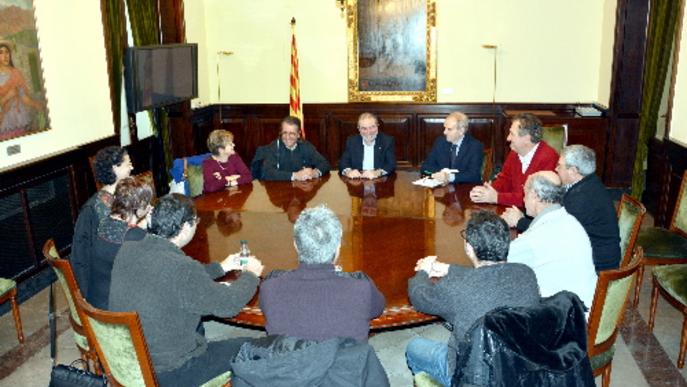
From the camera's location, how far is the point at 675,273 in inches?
157

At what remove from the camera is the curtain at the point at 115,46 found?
20.5ft

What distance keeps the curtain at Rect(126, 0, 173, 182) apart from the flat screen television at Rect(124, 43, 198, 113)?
28cm

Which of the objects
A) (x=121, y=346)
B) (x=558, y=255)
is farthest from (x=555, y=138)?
Result: (x=121, y=346)

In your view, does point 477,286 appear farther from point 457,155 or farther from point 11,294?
point 11,294

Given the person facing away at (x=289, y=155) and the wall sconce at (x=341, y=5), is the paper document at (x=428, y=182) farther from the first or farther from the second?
the wall sconce at (x=341, y=5)

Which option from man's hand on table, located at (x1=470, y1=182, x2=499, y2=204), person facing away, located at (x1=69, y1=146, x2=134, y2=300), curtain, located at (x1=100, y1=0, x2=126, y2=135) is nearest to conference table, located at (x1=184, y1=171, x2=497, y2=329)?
man's hand on table, located at (x1=470, y1=182, x2=499, y2=204)

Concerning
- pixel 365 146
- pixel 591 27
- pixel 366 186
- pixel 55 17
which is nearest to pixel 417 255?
pixel 366 186

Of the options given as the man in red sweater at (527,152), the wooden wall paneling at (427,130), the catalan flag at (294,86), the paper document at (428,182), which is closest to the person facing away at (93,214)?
the paper document at (428,182)

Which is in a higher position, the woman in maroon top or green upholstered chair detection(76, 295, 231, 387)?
the woman in maroon top

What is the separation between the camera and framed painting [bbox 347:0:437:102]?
8.17 metres

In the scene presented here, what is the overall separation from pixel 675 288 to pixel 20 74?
485 centimetres

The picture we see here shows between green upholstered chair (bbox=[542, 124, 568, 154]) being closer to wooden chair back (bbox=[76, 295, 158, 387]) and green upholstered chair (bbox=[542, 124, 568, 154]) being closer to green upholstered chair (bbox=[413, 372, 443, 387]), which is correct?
green upholstered chair (bbox=[413, 372, 443, 387])

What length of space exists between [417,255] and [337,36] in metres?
5.69

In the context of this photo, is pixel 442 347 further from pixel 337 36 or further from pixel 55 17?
pixel 337 36
